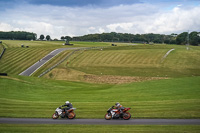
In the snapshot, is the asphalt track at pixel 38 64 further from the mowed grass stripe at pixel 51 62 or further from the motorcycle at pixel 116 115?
the motorcycle at pixel 116 115

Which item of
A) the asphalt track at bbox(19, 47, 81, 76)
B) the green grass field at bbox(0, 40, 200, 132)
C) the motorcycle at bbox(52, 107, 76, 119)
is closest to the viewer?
the motorcycle at bbox(52, 107, 76, 119)

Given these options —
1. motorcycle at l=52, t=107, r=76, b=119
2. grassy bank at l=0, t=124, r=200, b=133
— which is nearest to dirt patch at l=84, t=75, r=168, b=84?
motorcycle at l=52, t=107, r=76, b=119

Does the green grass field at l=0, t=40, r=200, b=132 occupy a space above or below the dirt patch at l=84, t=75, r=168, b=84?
above

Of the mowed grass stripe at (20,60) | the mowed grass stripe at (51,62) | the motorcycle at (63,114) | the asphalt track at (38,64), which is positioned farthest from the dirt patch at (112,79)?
the motorcycle at (63,114)

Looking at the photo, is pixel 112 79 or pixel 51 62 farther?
pixel 51 62

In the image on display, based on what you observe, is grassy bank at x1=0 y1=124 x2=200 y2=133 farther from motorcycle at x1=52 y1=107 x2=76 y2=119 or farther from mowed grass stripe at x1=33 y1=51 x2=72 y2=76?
mowed grass stripe at x1=33 y1=51 x2=72 y2=76

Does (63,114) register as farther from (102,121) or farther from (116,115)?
(116,115)

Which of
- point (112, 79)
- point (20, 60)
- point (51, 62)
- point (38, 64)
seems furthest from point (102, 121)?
point (20, 60)

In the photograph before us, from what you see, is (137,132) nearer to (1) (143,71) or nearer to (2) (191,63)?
(1) (143,71)

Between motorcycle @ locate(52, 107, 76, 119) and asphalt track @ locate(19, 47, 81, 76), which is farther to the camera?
asphalt track @ locate(19, 47, 81, 76)

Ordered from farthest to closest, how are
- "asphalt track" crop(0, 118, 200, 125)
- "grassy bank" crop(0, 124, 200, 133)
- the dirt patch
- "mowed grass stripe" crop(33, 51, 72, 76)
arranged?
"mowed grass stripe" crop(33, 51, 72, 76) → the dirt patch → "asphalt track" crop(0, 118, 200, 125) → "grassy bank" crop(0, 124, 200, 133)

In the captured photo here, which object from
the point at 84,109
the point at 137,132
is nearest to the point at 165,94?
the point at 84,109

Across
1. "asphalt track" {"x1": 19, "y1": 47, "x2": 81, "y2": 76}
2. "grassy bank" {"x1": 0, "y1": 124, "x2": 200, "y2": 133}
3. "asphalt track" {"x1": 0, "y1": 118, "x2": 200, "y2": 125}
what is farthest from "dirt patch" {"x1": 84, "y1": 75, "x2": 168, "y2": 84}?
"grassy bank" {"x1": 0, "y1": 124, "x2": 200, "y2": 133}

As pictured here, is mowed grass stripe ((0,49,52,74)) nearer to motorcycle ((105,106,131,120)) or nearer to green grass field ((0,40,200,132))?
green grass field ((0,40,200,132))
